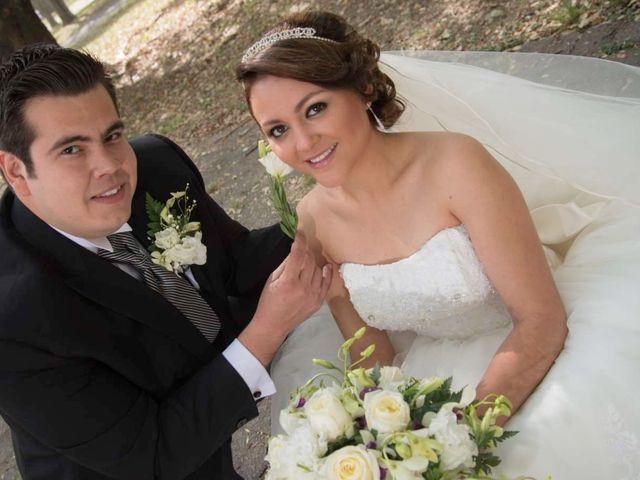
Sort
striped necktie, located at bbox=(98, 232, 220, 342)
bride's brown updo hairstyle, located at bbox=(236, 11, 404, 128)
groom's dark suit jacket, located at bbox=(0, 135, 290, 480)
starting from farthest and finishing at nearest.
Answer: striped necktie, located at bbox=(98, 232, 220, 342)
bride's brown updo hairstyle, located at bbox=(236, 11, 404, 128)
groom's dark suit jacket, located at bbox=(0, 135, 290, 480)

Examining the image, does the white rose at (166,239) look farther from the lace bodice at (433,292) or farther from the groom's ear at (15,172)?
the lace bodice at (433,292)

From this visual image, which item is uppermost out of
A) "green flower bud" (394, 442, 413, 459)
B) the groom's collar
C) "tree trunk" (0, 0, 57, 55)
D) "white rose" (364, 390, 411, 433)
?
"tree trunk" (0, 0, 57, 55)

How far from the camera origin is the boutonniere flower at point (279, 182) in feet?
8.52

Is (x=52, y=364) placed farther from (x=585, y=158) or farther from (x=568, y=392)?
(x=585, y=158)

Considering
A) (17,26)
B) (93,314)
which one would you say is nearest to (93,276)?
(93,314)

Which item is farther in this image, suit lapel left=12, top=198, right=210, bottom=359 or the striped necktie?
the striped necktie

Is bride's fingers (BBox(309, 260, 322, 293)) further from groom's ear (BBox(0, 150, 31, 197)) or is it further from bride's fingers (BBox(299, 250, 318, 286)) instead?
groom's ear (BBox(0, 150, 31, 197))

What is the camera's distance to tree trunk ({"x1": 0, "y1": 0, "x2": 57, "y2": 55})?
341 inches

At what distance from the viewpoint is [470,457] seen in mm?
1568

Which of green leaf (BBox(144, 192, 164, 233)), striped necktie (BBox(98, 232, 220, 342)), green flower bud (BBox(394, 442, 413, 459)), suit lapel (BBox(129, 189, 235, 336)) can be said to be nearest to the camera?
green flower bud (BBox(394, 442, 413, 459))

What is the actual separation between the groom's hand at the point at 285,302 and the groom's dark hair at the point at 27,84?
3.37 ft

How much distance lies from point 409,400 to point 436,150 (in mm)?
1164

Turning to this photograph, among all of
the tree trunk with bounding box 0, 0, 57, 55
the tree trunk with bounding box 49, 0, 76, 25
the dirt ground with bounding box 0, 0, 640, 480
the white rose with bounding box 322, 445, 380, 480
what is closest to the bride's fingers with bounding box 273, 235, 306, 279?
the white rose with bounding box 322, 445, 380, 480

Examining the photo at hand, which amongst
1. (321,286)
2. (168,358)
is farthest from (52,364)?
(321,286)
